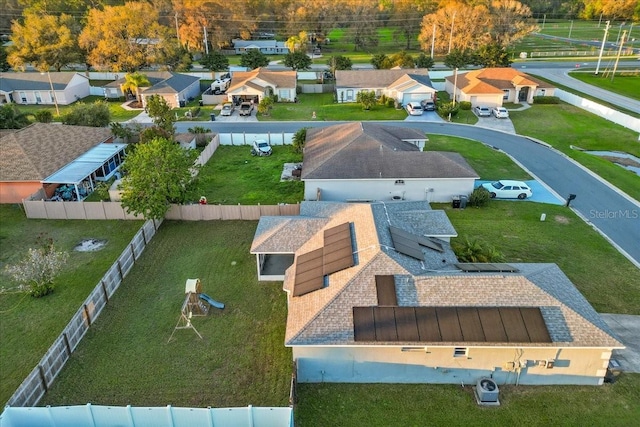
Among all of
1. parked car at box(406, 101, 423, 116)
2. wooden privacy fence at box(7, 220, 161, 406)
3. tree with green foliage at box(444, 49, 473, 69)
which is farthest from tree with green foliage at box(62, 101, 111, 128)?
tree with green foliage at box(444, 49, 473, 69)

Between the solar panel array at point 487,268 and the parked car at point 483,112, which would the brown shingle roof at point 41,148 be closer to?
the solar panel array at point 487,268

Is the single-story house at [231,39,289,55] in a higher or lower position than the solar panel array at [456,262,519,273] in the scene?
lower

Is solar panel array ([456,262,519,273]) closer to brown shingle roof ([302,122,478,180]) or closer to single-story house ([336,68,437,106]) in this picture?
brown shingle roof ([302,122,478,180])

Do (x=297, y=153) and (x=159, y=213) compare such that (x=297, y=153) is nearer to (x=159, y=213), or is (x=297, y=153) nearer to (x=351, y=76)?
(x=159, y=213)

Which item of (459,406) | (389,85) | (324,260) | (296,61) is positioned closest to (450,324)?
(459,406)

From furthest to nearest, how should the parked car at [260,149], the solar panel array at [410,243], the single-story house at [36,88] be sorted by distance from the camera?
the single-story house at [36,88] < the parked car at [260,149] < the solar panel array at [410,243]

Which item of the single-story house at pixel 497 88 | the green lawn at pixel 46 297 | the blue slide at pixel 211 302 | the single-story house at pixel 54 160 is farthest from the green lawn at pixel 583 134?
the single-story house at pixel 54 160
